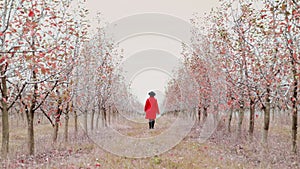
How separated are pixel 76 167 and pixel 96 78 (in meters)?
17.1

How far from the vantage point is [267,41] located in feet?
51.0

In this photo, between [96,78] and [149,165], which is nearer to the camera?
[149,165]

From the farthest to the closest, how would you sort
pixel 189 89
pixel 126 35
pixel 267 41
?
pixel 189 89 < pixel 126 35 < pixel 267 41

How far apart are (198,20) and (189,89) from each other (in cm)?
1375

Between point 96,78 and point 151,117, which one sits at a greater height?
point 96,78

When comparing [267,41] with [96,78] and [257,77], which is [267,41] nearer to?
[257,77]

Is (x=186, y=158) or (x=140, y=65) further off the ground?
(x=140, y=65)

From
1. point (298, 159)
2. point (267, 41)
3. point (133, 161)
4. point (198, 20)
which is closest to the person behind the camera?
point (133, 161)

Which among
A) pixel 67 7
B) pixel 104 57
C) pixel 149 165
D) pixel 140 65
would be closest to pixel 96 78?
pixel 104 57

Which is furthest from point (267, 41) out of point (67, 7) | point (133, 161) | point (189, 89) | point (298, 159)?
point (189, 89)

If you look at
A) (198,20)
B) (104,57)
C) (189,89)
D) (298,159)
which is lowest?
(298,159)

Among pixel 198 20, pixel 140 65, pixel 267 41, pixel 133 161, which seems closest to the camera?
pixel 133 161

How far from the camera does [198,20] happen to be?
2627 cm

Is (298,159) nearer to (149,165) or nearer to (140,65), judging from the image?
(149,165)
